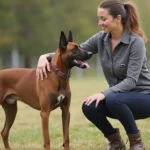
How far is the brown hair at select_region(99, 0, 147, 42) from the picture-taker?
5.48m

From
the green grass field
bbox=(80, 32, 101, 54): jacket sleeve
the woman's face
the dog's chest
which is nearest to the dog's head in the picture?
bbox=(80, 32, 101, 54): jacket sleeve

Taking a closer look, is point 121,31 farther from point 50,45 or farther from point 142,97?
point 50,45

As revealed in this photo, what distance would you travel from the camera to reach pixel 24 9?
4069 centimetres

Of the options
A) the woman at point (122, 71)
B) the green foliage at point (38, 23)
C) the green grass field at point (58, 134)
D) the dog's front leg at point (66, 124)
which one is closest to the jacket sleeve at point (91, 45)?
the woman at point (122, 71)

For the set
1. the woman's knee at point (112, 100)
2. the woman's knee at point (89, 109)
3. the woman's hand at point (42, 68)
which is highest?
the woman's hand at point (42, 68)

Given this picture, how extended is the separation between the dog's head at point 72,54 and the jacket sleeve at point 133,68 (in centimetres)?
62

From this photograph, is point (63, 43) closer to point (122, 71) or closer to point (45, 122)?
point (122, 71)

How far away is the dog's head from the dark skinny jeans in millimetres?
599

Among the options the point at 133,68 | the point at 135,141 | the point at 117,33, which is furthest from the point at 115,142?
the point at 117,33

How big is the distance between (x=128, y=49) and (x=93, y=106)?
0.79 m

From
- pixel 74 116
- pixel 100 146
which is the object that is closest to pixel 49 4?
pixel 74 116

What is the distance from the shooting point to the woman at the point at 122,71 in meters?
5.48

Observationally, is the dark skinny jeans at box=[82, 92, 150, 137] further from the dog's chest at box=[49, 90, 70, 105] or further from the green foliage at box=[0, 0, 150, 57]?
the green foliage at box=[0, 0, 150, 57]

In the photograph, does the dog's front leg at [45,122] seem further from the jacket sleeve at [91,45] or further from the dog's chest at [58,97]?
the jacket sleeve at [91,45]
